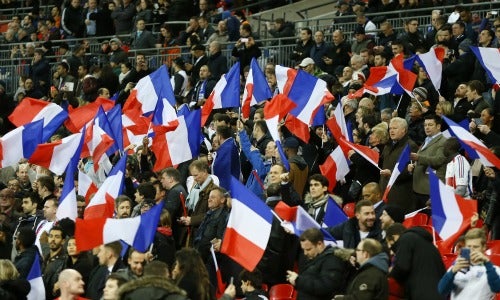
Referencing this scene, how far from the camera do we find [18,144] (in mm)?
19250

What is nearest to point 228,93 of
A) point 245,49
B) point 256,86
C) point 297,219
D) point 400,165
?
point 256,86

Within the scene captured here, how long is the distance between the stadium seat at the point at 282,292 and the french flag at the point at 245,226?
488 millimetres

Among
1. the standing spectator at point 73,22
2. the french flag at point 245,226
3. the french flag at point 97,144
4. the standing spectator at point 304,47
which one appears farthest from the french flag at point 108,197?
the standing spectator at point 73,22

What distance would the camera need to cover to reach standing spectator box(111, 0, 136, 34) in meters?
30.3

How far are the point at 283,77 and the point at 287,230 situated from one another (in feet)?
19.1

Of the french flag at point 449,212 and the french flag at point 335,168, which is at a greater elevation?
the french flag at point 449,212

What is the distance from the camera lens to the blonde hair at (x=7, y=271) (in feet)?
44.4

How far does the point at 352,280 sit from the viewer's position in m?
12.9

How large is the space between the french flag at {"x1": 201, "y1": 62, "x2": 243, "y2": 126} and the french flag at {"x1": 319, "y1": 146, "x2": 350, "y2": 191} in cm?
226

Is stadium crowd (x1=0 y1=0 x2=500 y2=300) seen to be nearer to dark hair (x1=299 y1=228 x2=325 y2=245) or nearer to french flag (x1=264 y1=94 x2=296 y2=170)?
dark hair (x1=299 y1=228 x2=325 y2=245)

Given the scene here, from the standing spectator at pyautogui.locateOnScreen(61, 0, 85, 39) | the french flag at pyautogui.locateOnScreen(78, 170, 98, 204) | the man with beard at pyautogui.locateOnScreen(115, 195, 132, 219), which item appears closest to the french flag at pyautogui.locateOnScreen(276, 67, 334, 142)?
the french flag at pyautogui.locateOnScreen(78, 170, 98, 204)

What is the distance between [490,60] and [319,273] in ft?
22.4

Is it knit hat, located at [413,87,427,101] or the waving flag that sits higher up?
knit hat, located at [413,87,427,101]

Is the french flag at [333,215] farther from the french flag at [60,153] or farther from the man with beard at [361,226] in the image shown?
the french flag at [60,153]
